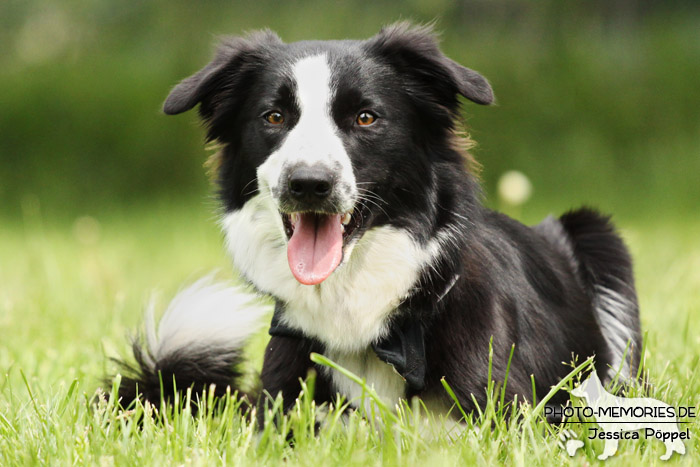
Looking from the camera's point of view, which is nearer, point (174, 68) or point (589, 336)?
point (589, 336)

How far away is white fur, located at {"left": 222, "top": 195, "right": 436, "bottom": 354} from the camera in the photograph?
270 centimetres

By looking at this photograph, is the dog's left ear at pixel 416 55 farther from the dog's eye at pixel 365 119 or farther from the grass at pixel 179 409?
the grass at pixel 179 409

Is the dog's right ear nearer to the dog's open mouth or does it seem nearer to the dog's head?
the dog's head

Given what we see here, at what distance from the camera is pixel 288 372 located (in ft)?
9.05

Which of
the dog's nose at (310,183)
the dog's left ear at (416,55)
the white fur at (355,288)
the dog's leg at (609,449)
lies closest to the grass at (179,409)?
the dog's leg at (609,449)

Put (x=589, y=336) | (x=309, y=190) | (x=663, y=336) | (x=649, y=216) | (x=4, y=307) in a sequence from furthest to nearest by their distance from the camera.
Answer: (x=649, y=216) → (x=4, y=307) → (x=663, y=336) → (x=589, y=336) → (x=309, y=190)

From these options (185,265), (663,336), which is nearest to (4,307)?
(185,265)

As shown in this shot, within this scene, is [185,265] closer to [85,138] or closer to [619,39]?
[85,138]

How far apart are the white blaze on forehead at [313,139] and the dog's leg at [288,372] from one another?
523 mm

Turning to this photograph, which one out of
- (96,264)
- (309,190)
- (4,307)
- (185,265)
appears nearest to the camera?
(309,190)

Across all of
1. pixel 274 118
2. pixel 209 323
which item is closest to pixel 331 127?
pixel 274 118

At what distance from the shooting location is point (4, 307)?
4625 mm

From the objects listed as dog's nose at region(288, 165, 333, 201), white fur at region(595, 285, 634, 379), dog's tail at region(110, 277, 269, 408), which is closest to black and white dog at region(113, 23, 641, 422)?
dog's nose at region(288, 165, 333, 201)

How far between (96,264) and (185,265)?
3.10ft
